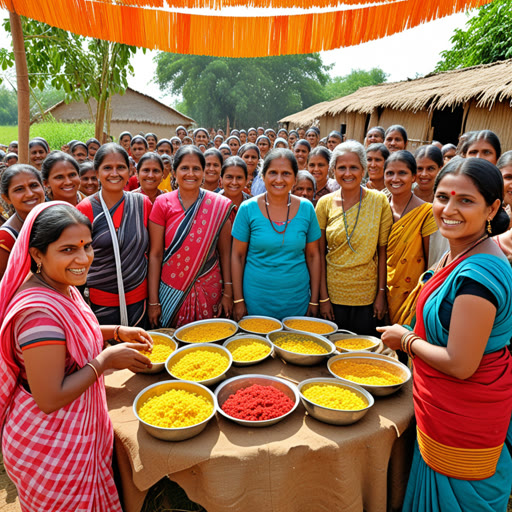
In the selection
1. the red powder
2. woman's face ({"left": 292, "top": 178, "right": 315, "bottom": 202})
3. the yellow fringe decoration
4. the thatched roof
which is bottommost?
the red powder

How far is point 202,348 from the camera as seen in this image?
264 cm

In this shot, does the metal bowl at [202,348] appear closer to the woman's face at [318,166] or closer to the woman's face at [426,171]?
the woman's face at [426,171]

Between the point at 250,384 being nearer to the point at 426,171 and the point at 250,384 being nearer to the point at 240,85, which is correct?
the point at 426,171

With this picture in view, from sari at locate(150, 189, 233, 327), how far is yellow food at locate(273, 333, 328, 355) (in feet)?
3.14

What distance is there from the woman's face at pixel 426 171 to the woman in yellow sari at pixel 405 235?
1.56ft

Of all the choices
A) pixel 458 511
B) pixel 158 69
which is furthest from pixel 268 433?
pixel 158 69

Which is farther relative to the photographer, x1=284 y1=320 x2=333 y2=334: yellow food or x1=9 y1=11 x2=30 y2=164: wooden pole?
x1=9 y1=11 x2=30 y2=164: wooden pole

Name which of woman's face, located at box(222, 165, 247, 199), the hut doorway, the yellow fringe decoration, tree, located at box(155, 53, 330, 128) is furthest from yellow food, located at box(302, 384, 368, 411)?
tree, located at box(155, 53, 330, 128)

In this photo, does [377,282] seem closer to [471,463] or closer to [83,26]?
[471,463]

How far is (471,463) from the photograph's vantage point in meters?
1.83

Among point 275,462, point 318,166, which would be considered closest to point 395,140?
point 318,166

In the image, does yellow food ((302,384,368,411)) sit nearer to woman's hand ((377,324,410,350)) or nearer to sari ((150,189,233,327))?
woman's hand ((377,324,410,350))

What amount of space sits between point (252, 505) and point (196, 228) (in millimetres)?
2173

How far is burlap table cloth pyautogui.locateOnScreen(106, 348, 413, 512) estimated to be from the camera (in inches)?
70.8
